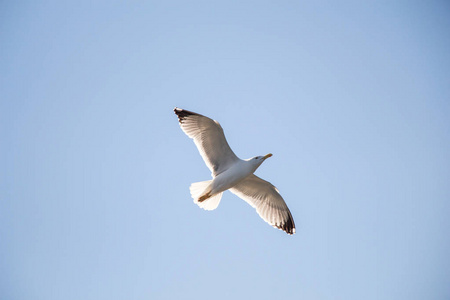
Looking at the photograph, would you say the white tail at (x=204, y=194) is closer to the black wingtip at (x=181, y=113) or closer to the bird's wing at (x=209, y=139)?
the bird's wing at (x=209, y=139)

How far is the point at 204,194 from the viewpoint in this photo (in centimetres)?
824

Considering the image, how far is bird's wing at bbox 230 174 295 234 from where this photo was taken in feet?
29.6

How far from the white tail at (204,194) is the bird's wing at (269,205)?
68cm

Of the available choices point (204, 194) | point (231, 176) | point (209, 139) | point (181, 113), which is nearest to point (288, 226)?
point (231, 176)

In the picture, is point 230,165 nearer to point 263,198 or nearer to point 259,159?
point 259,159

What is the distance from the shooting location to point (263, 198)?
911 cm

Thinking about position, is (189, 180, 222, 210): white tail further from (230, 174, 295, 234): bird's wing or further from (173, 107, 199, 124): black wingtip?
(173, 107, 199, 124): black wingtip

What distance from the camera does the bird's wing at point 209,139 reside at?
322 inches

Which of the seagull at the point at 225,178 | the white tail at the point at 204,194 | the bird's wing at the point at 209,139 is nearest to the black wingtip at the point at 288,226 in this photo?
the seagull at the point at 225,178

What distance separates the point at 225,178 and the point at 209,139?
81 centimetres

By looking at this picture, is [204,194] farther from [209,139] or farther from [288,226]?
[288,226]

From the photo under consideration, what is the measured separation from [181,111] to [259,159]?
1.68 m

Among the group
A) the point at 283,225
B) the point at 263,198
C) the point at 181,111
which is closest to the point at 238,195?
the point at 263,198

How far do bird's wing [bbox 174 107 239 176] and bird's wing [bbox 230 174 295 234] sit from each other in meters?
0.77
